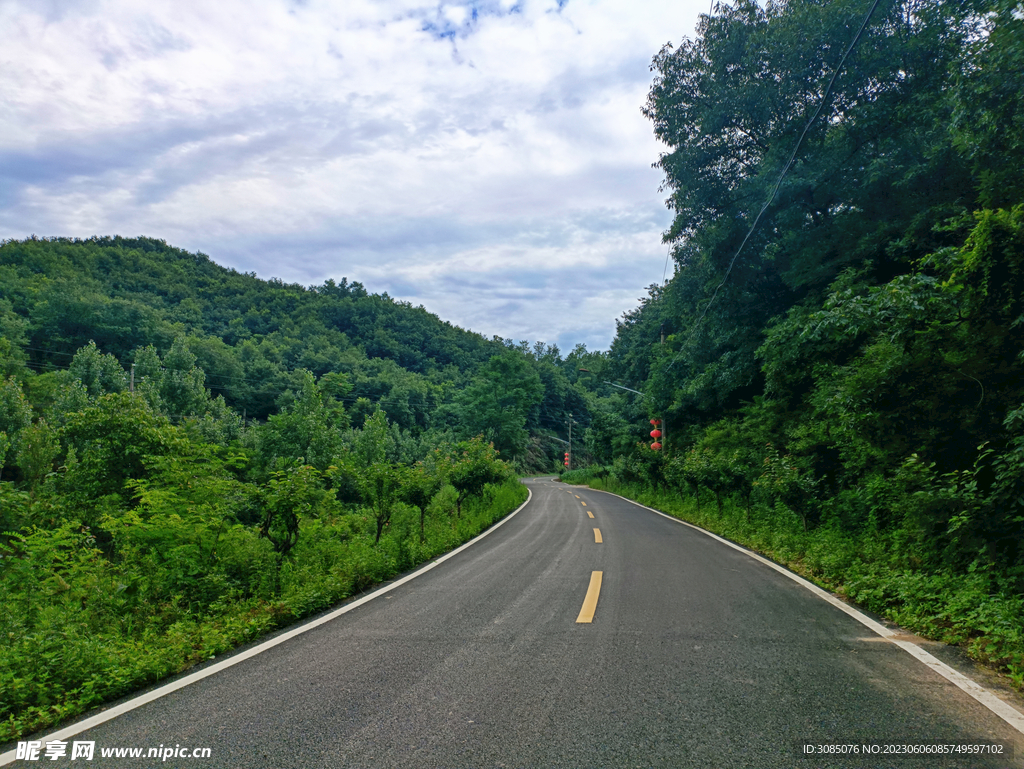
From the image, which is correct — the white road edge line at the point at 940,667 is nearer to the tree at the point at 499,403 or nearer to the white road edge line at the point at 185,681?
the white road edge line at the point at 185,681

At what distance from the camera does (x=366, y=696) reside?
358 centimetres

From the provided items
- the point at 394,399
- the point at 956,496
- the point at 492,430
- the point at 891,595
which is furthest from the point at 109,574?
the point at 394,399

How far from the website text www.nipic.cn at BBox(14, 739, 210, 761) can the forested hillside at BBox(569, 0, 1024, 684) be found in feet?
17.9

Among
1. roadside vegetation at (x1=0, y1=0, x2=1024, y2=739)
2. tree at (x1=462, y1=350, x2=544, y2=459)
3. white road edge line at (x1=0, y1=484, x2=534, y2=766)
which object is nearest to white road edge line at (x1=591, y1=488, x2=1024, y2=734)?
roadside vegetation at (x1=0, y1=0, x2=1024, y2=739)

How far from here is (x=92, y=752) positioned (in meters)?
2.94

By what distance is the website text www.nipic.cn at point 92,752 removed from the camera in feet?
9.50

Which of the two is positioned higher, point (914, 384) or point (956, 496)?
point (914, 384)

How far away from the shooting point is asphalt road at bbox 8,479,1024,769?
9.40 feet

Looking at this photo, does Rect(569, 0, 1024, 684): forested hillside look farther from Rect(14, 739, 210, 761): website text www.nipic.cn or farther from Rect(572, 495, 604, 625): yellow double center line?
Rect(14, 739, 210, 761): website text www.nipic.cn

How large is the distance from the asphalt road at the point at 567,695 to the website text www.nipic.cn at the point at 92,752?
0.16 ft

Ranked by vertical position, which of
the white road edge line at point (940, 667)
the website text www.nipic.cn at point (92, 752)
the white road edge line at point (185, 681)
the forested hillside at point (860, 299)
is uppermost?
the forested hillside at point (860, 299)

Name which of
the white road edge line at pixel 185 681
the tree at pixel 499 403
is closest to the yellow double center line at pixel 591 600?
the white road edge line at pixel 185 681

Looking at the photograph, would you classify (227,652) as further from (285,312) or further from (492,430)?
(285,312)

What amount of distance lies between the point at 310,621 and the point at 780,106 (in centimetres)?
2017
